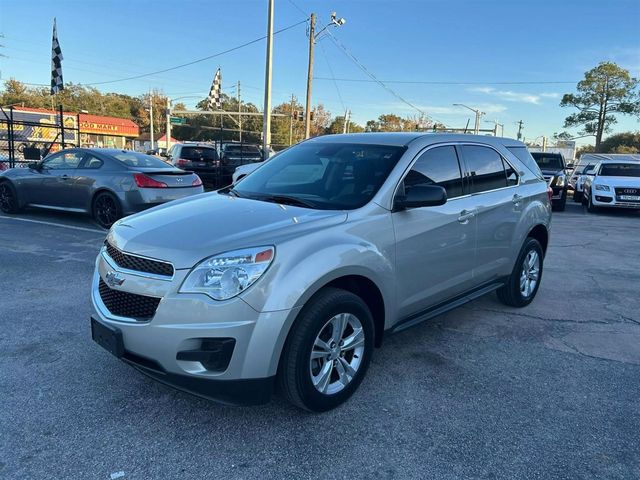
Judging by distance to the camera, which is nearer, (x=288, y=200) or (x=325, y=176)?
(x=288, y=200)

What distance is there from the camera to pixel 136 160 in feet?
29.5

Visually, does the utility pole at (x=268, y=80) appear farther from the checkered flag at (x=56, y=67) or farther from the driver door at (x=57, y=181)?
the driver door at (x=57, y=181)

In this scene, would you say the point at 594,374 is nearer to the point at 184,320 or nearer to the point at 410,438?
the point at 410,438

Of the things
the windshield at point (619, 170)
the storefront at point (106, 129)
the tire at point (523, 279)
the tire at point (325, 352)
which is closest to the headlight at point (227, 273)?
the tire at point (325, 352)

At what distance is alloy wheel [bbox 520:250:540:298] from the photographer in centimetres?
518

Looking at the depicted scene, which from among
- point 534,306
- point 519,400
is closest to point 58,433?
point 519,400

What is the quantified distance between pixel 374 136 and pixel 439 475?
2687mm

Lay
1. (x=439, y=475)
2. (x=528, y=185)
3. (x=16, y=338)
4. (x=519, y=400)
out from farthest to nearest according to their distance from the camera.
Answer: (x=528, y=185) → (x=16, y=338) → (x=519, y=400) → (x=439, y=475)

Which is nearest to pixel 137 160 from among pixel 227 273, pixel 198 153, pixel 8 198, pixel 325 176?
pixel 8 198

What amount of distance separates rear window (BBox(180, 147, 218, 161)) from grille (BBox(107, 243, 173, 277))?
14.2 metres

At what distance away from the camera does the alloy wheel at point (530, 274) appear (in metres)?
5.18

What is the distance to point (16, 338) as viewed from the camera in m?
3.97

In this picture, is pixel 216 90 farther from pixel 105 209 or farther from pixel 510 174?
pixel 510 174

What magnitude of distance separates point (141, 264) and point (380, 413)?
1714 mm
